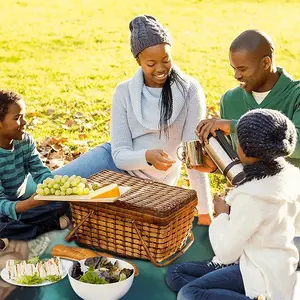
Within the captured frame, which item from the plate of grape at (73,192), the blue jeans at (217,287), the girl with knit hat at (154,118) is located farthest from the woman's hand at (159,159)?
the blue jeans at (217,287)

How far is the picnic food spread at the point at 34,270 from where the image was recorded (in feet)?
9.54

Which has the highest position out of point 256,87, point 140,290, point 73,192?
point 256,87

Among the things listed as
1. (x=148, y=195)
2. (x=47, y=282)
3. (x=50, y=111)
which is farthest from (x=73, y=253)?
(x=50, y=111)

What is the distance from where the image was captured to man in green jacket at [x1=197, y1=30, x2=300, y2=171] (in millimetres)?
3111

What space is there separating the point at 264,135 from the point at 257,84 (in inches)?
36.8

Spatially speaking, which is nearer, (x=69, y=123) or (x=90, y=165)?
(x=90, y=165)

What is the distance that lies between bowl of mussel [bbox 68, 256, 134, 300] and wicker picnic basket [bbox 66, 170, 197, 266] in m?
0.21

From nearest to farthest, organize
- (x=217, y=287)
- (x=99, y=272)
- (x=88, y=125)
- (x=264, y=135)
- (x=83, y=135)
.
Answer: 1. (x=264, y=135)
2. (x=217, y=287)
3. (x=99, y=272)
4. (x=83, y=135)
5. (x=88, y=125)

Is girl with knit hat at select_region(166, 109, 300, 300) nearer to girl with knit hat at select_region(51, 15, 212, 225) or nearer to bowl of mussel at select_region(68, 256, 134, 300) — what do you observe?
bowl of mussel at select_region(68, 256, 134, 300)

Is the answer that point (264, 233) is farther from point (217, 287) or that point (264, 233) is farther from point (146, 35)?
point (146, 35)

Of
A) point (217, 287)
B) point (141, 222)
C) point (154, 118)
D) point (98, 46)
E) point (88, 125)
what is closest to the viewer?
point (217, 287)

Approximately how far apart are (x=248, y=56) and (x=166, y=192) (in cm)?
77

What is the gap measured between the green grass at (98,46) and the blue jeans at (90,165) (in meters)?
1.56

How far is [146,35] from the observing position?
340 centimetres
